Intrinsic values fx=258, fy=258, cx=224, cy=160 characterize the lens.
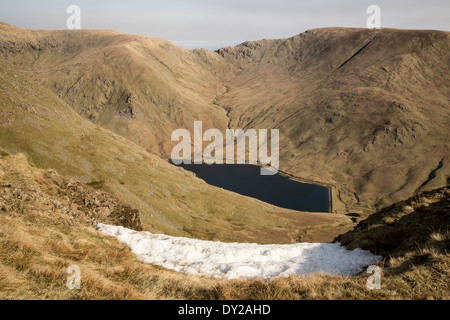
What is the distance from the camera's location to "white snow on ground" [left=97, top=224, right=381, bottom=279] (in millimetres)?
17422

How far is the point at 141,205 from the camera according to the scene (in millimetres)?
71312

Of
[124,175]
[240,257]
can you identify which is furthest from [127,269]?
[124,175]

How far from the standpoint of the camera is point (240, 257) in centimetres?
2075

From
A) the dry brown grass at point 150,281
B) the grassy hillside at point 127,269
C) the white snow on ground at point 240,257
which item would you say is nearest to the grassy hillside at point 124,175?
the white snow on ground at point 240,257

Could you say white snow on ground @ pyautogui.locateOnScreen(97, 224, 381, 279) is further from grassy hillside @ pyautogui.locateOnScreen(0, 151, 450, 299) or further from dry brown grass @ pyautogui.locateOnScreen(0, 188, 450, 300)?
dry brown grass @ pyautogui.locateOnScreen(0, 188, 450, 300)

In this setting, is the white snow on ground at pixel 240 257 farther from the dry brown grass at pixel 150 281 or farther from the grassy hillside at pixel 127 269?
the dry brown grass at pixel 150 281

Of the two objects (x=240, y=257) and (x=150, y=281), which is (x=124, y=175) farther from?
(x=150, y=281)

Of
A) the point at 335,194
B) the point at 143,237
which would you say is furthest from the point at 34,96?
the point at 335,194

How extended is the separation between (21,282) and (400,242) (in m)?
20.9

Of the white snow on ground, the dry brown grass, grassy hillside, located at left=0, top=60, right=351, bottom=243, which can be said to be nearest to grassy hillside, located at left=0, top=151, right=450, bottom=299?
the dry brown grass

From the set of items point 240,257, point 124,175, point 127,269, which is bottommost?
point 240,257

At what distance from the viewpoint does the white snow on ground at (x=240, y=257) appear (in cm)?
1742

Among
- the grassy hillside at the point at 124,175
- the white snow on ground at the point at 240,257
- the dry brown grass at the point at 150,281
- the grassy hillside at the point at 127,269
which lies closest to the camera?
the dry brown grass at the point at 150,281

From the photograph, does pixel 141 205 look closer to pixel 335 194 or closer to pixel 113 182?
pixel 113 182
